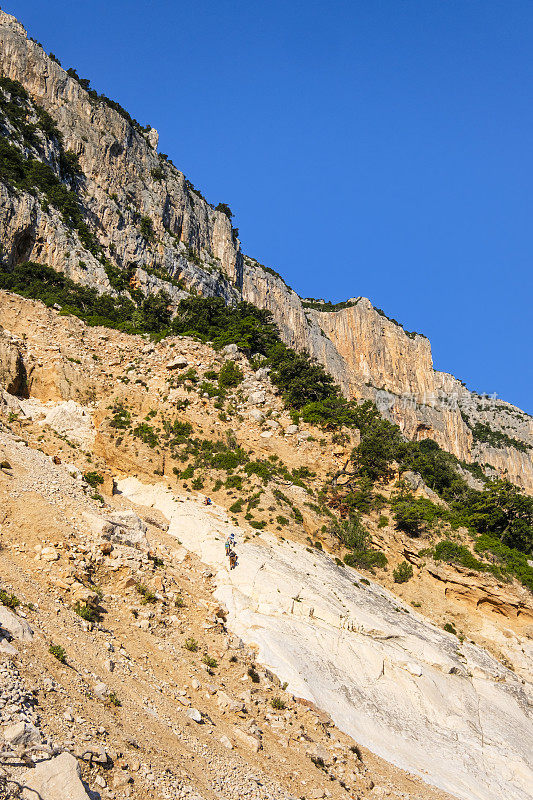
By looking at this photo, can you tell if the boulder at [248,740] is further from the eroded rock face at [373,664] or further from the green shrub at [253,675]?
the green shrub at [253,675]

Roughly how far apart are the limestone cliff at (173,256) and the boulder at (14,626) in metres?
37.3

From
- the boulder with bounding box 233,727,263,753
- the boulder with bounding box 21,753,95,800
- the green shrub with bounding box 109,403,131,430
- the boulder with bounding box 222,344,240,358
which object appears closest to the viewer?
the boulder with bounding box 21,753,95,800

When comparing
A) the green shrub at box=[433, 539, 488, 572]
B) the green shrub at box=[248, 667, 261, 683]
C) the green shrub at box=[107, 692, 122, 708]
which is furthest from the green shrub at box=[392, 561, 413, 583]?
the green shrub at box=[107, 692, 122, 708]

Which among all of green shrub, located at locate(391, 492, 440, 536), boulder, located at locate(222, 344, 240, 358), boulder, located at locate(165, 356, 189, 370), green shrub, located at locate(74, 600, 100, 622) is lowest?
green shrub, located at locate(74, 600, 100, 622)

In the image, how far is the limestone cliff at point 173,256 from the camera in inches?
1949

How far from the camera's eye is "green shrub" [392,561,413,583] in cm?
2644

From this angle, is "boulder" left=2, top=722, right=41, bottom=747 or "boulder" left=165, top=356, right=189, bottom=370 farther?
"boulder" left=165, top=356, right=189, bottom=370

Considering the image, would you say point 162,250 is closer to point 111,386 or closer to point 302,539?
point 111,386

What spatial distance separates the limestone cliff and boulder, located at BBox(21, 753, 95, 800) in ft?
134

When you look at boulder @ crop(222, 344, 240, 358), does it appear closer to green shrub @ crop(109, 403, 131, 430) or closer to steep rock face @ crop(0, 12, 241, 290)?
green shrub @ crop(109, 403, 131, 430)

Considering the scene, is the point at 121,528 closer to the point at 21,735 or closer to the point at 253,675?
the point at 253,675

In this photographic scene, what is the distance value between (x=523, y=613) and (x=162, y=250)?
5796 cm

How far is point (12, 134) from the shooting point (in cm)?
5084

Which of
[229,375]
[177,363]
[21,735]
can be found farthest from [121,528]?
[229,375]
